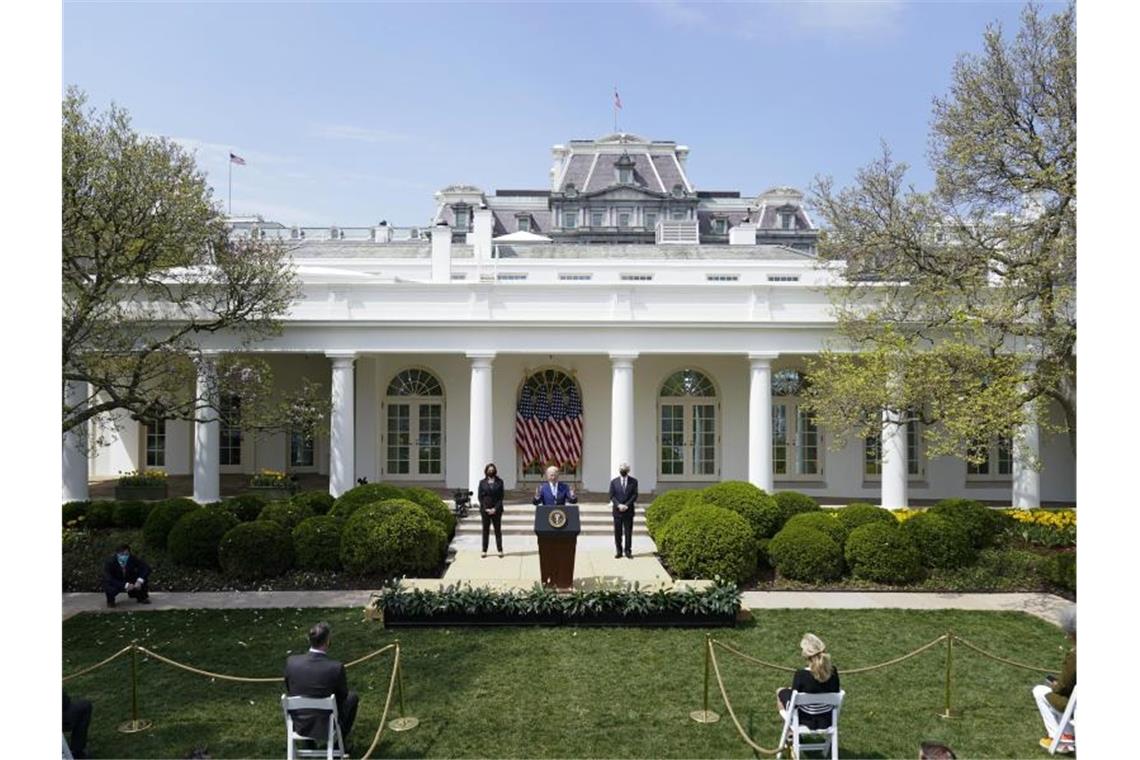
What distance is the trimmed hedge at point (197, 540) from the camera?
14.9m

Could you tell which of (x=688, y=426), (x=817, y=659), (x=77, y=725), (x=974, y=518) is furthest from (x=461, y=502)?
(x=817, y=659)

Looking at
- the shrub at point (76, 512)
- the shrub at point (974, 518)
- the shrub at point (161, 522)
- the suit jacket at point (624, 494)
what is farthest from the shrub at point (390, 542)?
the shrub at point (974, 518)

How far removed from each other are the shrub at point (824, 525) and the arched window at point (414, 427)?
12.3 m

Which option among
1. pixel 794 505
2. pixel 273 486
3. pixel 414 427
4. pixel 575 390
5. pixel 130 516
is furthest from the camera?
pixel 414 427

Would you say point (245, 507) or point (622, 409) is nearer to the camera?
point (245, 507)

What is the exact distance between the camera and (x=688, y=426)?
79.8 feet

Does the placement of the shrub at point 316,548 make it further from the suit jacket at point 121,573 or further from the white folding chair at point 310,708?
the white folding chair at point 310,708

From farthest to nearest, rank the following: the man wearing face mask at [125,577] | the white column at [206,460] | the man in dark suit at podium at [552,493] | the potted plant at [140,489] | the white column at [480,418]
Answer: the potted plant at [140,489] < the white column at [206,460] < the white column at [480,418] < the man in dark suit at podium at [552,493] < the man wearing face mask at [125,577]

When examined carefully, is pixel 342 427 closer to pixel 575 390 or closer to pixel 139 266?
pixel 575 390

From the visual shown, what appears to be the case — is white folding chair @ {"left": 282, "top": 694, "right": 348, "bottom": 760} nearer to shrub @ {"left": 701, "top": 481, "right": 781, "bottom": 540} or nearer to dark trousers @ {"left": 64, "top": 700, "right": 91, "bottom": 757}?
dark trousers @ {"left": 64, "top": 700, "right": 91, "bottom": 757}

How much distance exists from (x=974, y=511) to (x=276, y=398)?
19.3 meters

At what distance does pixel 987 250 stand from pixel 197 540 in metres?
15.1
